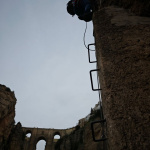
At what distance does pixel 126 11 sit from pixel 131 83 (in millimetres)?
1800

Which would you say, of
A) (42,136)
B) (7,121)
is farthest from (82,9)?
(42,136)

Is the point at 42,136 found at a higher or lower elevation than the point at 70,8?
lower

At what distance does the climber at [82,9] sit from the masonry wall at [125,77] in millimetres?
1683

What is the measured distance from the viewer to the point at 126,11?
8.22 ft

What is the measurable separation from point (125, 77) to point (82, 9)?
12.2 ft

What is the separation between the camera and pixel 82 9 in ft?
14.3

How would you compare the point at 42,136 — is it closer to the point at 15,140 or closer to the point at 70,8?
the point at 15,140

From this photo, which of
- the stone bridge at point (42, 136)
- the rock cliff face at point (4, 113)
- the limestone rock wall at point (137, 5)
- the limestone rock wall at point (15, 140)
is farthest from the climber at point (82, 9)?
the stone bridge at point (42, 136)

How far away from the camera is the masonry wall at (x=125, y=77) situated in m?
1.11

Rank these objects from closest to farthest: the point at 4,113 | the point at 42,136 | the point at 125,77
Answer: the point at 125,77, the point at 4,113, the point at 42,136

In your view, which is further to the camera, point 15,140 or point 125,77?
point 15,140

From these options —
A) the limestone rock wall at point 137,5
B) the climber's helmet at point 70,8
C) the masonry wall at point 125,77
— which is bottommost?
the masonry wall at point 125,77

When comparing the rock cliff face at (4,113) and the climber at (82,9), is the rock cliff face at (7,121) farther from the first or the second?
the climber at (82,9)

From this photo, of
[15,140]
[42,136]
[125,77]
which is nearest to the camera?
[125,77]
